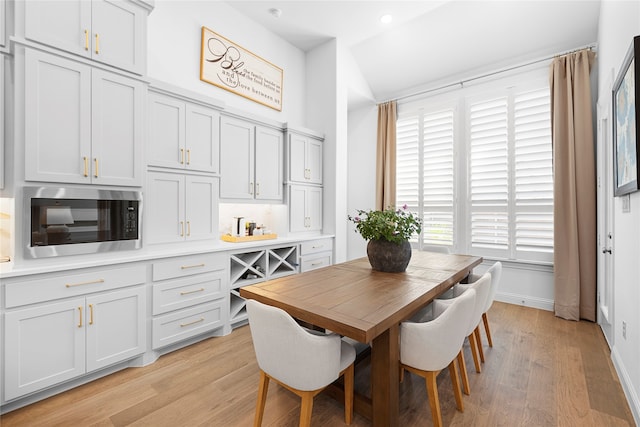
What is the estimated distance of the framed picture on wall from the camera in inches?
62.4

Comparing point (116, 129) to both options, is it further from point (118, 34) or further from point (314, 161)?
point (314, 161)

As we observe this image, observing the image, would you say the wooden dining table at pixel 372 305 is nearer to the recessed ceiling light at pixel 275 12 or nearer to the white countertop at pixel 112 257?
the white countertop at pixel 112 257

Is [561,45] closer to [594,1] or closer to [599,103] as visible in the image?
[594,1]

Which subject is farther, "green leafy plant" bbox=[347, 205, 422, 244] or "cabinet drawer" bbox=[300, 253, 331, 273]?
"cabinet drawer" bbox=[300, 253, 331, 273]

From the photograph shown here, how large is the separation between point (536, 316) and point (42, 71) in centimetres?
500

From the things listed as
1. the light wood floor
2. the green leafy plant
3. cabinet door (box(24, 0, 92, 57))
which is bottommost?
the light wood floor

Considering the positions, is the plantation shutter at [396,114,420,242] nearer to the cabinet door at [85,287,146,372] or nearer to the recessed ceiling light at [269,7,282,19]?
the recessed ceiling light at [269,7,282,19]

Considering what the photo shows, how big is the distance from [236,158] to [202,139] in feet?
1.48

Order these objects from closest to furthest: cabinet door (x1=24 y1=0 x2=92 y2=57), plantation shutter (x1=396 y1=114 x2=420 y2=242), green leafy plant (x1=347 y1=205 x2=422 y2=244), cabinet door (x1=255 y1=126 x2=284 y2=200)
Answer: cabinet door (x1=24 y1=0 x2=92 y2=57), green leafy plant (x1=347 y1=205 x2=422 y2=244), cabinet door (x1=255 y1=126 x2=284 y2=200), plantation shutter (x1=396 y1=114 x2=420 y2=242)

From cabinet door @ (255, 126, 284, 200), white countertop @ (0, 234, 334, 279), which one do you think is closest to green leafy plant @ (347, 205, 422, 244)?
white countertop @ (0, 234, 334, 279)

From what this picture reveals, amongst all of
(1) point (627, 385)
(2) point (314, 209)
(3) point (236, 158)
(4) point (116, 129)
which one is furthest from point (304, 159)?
(1) point (627, 385)

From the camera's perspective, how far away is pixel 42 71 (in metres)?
1.90

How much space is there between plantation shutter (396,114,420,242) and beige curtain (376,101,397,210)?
93mm

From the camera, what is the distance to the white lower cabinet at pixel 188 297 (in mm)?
2375
